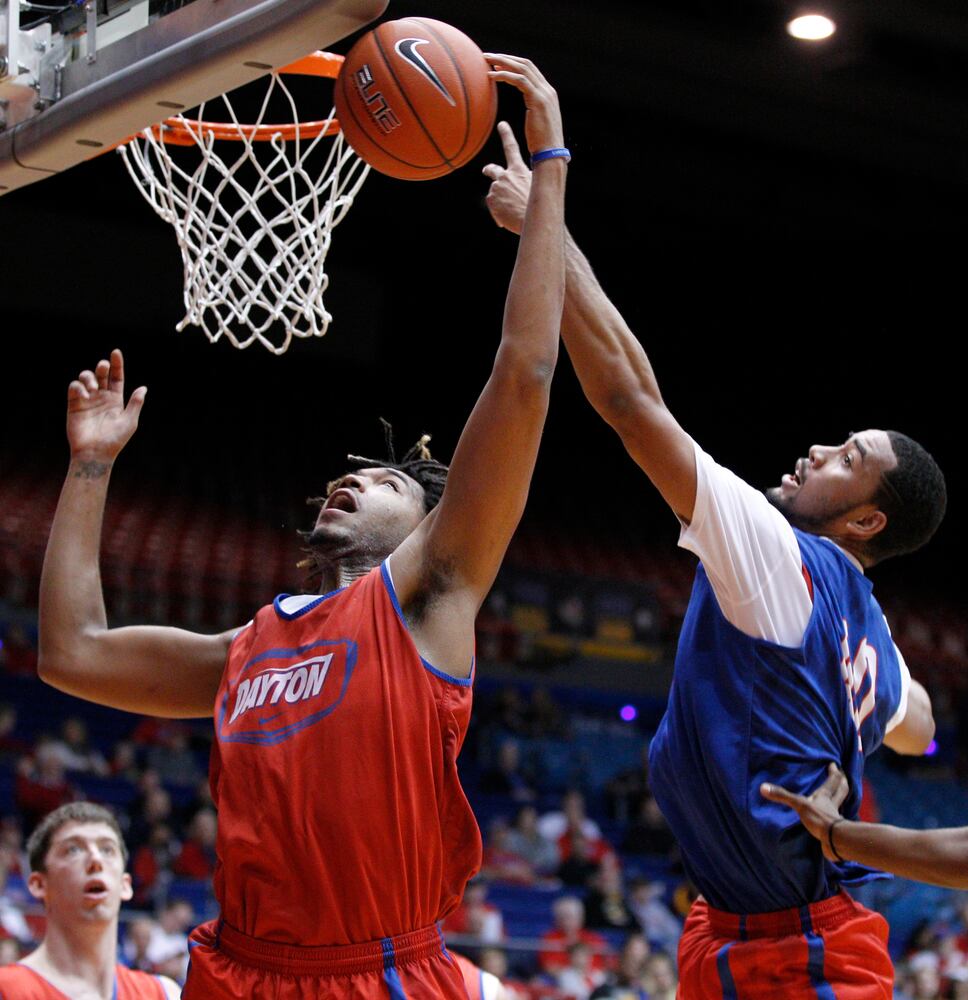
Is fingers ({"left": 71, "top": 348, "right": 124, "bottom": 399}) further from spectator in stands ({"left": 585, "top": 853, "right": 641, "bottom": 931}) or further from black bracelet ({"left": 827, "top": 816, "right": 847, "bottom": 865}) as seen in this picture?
spectator in stands ({"left": 585, "top": 853, "right": 641, "bottom": 931})

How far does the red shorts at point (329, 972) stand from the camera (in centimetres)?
226

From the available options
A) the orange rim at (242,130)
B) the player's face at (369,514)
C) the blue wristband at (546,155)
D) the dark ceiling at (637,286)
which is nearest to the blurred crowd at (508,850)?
the dark ceiling at (637,286)

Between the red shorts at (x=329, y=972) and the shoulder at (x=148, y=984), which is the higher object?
the red shorts at (x=329, y=972)

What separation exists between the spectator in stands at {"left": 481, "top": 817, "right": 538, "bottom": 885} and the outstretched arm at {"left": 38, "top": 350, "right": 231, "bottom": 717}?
770 centimetres

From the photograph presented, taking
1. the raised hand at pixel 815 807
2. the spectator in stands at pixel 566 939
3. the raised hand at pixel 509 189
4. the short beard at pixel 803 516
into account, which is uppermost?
the raised hand at pixel 509 189

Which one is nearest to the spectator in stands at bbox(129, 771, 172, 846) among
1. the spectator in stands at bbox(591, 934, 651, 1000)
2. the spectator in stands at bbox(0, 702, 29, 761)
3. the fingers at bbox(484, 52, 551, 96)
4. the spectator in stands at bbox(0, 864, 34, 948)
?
the spectator in stands at bbox(0, 702, 29, 761)

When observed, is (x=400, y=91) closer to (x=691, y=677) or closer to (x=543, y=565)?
(x=691, y=677)

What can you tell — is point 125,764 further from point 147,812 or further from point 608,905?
point 608,905

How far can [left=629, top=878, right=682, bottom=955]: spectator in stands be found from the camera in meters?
9.85

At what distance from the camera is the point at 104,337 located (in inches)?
527

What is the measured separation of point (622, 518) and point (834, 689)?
1202cm

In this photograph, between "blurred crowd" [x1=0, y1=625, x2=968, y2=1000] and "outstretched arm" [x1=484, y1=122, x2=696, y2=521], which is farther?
"blurred crowd" [x1=0, y1=625, x2=968, y2=1000]

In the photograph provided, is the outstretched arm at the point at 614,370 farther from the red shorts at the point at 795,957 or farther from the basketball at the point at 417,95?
the red shorts at the point at 795,957

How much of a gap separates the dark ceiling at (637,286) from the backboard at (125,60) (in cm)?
663
